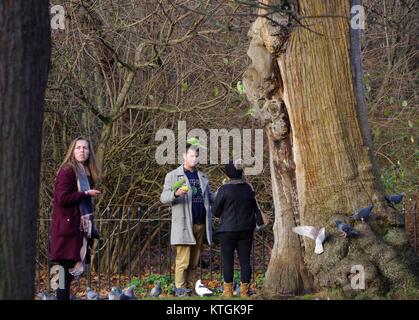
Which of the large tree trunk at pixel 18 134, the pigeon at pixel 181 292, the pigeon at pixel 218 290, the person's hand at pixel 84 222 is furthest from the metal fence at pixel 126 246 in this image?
the large tree trunk at pixel 18 134

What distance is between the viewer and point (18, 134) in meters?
6.63

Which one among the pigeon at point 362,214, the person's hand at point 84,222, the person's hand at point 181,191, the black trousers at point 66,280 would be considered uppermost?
the person's hand at point 181,191

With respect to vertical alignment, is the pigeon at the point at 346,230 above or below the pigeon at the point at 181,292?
above

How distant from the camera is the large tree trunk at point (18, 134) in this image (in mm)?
6582

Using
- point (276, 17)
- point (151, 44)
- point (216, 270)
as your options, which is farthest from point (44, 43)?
point (216, 270)

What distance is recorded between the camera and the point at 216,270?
54.1 ft

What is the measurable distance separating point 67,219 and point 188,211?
2.42m

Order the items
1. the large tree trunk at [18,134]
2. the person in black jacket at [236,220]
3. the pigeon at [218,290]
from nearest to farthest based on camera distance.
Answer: the large tree trunk at [18,134] < the person in black jacket at [236,220] < the pigeon at [218,290]

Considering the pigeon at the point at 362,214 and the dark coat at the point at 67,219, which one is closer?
the dark coat at the point at 67,219

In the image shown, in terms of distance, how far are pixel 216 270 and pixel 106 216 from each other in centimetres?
234

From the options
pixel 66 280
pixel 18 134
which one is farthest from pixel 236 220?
pixel 18 134

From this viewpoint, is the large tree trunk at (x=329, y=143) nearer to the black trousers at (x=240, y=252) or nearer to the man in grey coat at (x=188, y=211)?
the black trousers at (x=240, y=252)

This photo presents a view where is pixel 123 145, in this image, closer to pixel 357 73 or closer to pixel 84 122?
pixel 84 122

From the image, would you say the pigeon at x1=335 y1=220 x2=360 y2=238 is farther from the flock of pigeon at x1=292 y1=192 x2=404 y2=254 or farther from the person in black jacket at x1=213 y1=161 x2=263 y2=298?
the person in black jacket at x1=213 y1=161 x2=263 y2=298
